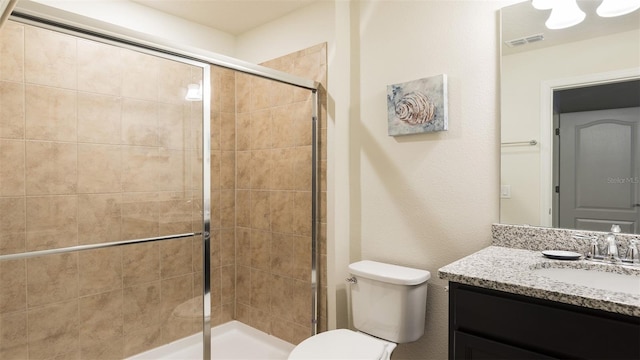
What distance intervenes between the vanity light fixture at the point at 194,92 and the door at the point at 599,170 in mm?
1638

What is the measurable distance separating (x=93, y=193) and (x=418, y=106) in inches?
64.1

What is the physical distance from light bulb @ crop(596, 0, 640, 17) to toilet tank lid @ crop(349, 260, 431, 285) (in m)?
1.35

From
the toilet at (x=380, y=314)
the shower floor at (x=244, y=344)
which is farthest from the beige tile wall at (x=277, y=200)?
the toilet at (x=380, y=314)

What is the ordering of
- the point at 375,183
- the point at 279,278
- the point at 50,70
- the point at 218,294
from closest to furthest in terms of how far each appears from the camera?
1. the point at 50,70
2. the point at 375,183
3. the point at 279,278
4. the point at 218,294

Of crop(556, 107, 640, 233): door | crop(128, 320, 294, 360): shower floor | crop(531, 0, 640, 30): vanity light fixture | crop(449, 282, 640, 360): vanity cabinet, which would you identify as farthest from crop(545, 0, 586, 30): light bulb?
crop(128, 320, 294, 360): shower floor

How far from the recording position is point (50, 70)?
161 centimetres

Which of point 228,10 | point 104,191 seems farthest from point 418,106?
point 104,191

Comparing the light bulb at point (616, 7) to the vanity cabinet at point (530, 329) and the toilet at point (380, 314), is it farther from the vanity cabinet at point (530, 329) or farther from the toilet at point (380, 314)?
the toilet at point (380, 314)

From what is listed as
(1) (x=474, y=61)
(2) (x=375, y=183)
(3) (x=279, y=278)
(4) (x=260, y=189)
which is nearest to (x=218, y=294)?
(3) (x=279, y=278)

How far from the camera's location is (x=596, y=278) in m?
1.33

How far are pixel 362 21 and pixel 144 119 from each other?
4.50ft

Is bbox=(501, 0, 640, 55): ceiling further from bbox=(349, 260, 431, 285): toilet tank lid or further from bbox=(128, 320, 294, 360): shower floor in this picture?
bbox=(128, 320, 294, 360): shower floor

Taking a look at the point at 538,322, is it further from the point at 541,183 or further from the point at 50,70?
the point at 50,70

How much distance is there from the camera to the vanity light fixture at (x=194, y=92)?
1.82m
